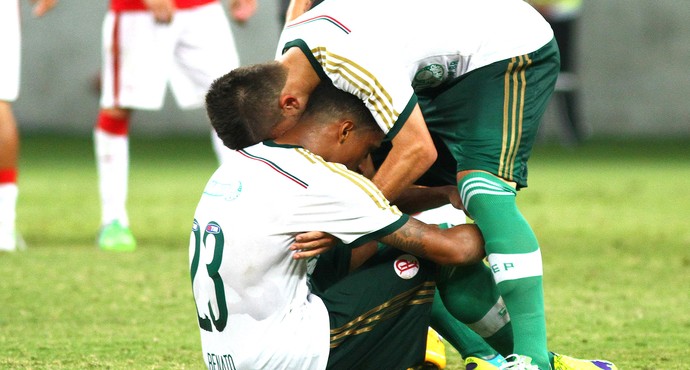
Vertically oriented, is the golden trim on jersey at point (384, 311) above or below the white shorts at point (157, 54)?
above

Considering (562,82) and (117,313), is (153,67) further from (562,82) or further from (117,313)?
(562,82)

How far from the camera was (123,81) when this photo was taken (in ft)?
18.9

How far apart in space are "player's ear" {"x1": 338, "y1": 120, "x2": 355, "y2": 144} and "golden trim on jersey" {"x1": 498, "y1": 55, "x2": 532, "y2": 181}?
1.38ft

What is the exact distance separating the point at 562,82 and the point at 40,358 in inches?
409

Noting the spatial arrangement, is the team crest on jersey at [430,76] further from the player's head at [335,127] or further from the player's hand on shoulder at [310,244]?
the player's hand on shoulder at [310,244]

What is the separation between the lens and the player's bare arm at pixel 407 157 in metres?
2.90

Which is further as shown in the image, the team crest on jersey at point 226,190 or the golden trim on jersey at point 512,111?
the golden trim on jersey at point 512,111

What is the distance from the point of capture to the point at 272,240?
2.70 metres

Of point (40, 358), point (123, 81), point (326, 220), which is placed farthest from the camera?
point (123, 81)

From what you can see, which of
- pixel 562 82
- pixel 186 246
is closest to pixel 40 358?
pixel 186 246

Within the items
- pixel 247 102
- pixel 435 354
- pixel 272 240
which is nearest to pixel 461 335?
pixel 435 354

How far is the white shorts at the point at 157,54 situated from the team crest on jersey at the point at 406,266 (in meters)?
3.08

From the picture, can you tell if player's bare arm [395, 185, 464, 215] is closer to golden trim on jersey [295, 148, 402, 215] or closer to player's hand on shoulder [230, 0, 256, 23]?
golden trim on jersey [295, 148, 402, 215]

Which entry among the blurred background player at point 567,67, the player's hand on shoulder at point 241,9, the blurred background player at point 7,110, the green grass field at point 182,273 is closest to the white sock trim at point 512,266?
the green grass field at point 182,273
